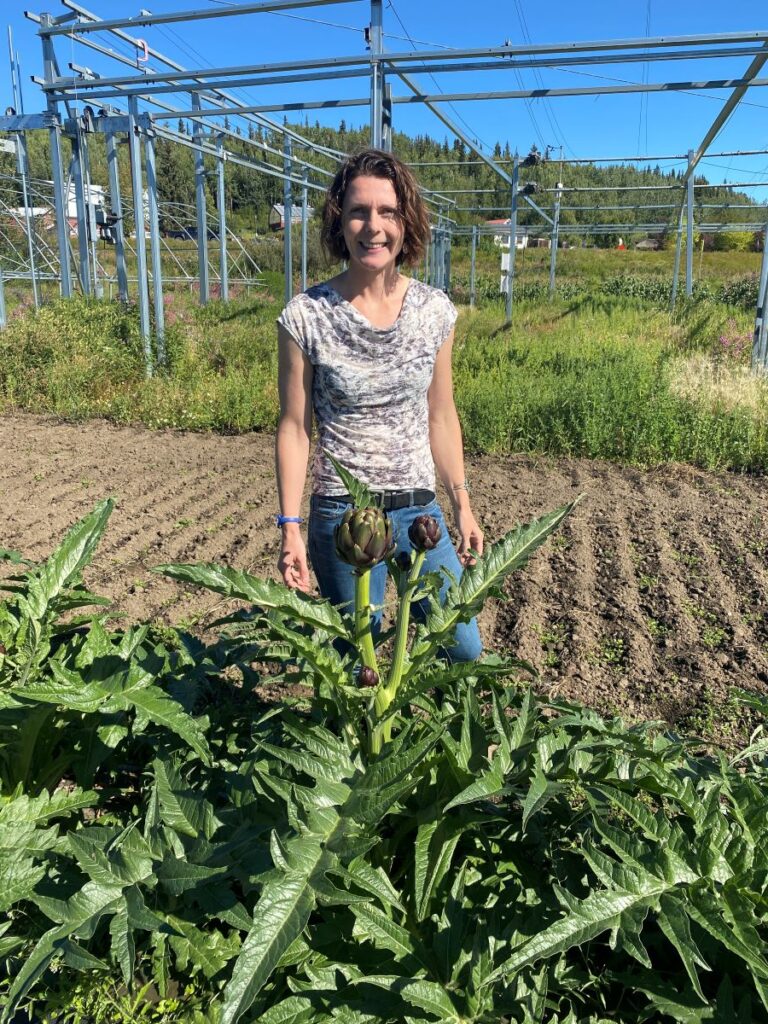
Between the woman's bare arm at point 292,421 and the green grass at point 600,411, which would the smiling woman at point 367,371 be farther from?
the green grass at point 600,411

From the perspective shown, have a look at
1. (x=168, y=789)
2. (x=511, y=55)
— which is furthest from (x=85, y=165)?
(x=168, y=789)

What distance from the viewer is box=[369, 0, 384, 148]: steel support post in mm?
6129

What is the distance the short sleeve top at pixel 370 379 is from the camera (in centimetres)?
208

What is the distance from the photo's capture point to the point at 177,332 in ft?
28.3

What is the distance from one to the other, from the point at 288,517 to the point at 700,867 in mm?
1248

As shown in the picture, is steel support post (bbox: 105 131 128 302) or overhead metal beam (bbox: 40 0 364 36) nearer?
overhead metal beam (bbox: 40 0 364 36)

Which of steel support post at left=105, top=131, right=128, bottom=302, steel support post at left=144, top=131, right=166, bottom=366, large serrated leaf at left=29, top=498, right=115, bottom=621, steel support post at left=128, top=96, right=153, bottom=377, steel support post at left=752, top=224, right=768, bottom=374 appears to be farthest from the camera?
steel support post at left=105, top=131, right=128, bottom=302

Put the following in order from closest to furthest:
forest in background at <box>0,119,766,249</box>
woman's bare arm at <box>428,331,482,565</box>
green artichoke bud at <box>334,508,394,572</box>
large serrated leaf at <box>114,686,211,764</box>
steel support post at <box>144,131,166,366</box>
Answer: green artichoke bud at <box>334,508,394,572</box> < large serrated leaf at <box>114,686,211,764</box> < woman's bare arm at <box>428,331,482,565</box> < steel support post at <box>144,131,166,366</box> < forest in background at <box>0,119,766,249</box>

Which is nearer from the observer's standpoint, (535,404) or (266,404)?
(535,404)

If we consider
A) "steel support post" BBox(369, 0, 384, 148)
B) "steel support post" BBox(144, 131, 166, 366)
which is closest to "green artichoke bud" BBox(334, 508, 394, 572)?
"steel support post" BBox(369, 0, 384, 148)

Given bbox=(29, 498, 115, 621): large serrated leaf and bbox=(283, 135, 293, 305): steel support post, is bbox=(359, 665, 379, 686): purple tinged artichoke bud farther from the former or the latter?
bbox=(283, 135, 293, 305): steel support post

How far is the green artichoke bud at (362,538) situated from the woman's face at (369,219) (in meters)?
0.95

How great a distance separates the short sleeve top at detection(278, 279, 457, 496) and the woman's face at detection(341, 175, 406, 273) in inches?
5.4

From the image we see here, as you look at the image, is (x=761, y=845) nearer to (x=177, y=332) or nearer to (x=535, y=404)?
(x=535, y=404)
